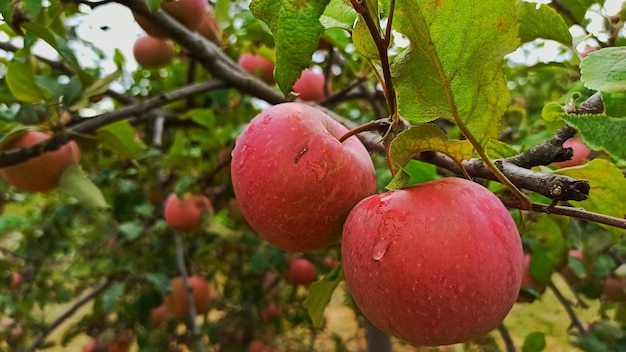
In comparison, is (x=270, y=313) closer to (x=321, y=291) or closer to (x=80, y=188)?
(x=80, y=188)

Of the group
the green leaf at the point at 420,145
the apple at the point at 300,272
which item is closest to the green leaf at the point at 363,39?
the green leaf at the point at 420,145

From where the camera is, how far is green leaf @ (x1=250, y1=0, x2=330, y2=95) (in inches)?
15.7

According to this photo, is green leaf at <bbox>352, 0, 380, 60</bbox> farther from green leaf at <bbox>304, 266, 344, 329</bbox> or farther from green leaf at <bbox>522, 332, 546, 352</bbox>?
green leaf at <bbox>522, 332, 546, 352</bbox>

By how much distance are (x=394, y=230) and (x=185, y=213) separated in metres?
1.03

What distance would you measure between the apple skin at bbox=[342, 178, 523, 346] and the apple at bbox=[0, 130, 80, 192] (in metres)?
0.78

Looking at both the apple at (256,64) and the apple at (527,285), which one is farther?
the apple at (256,64)

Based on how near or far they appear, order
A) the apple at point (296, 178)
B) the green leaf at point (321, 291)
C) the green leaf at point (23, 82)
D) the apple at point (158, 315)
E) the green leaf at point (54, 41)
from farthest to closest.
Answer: the apple at point (158, 315), the green leaf at point (23, 82), the green leaf at point (54, 41), the green leaf at point (321, 291), the apple at point (296, 178)

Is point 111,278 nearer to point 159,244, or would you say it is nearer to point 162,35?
point 159,244

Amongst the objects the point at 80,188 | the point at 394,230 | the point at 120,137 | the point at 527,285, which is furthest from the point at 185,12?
the point at 527,285

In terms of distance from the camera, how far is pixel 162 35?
1036 millimetres

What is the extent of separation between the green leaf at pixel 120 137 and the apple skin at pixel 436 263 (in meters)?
0.70

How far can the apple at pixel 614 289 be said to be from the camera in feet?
4.35

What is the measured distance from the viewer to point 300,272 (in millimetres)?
1802

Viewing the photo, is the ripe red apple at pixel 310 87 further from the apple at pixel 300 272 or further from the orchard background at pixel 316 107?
the apple at pixel 300 272
